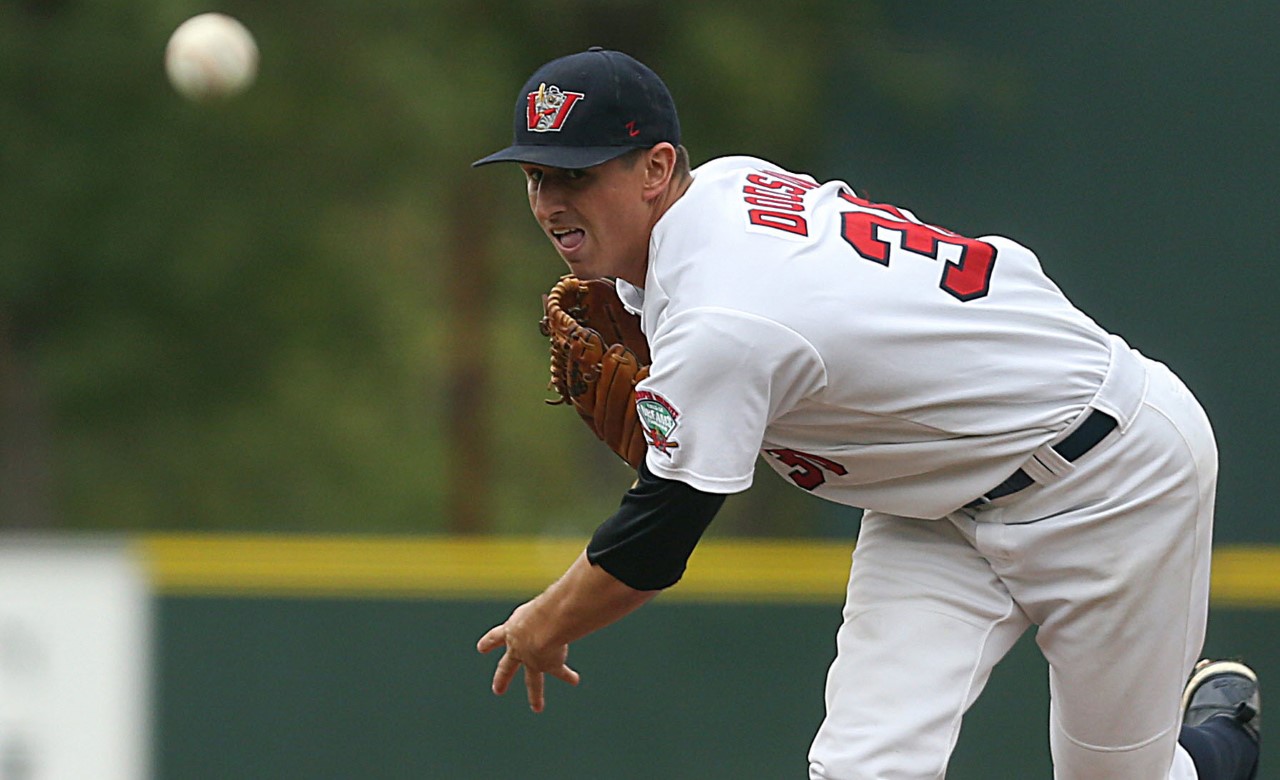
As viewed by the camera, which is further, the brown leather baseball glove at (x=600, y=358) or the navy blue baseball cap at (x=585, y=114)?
the brown leather baseball glove at (x=600, y=358)

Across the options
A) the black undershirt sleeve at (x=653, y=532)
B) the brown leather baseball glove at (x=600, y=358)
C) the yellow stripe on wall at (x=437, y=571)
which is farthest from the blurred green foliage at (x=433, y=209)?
the black undershirt sleeve at (x=653, y=532)

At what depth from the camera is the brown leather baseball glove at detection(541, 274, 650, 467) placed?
10.7 ft

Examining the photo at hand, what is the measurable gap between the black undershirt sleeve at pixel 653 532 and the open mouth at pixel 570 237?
0.37m

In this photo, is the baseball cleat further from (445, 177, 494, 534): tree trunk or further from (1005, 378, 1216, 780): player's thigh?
(445, 177, 494, 534): tree trunk

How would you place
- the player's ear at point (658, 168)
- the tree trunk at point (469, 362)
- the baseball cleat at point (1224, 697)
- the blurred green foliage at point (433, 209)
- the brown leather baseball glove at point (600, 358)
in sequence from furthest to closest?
1. the tree trunk at point (469, 362)
2. the blurred green foliage at point (433, 209)
3. the baseball cleat at point (1224, 697)
4. the brown leather baseball glove at point (600, 358)
5. the player's ear at point (658, 168)

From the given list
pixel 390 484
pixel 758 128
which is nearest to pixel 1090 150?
pixel 758 128

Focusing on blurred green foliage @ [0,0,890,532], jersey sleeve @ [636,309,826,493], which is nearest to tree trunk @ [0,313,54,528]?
blurred green foliage @ [0,0,890,532]

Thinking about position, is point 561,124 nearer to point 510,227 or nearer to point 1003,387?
point 1003,387

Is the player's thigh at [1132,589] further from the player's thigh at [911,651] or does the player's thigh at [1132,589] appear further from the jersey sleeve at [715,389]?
the jersey sleeve at [715,389]

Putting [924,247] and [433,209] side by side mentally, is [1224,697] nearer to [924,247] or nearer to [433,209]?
[924,247]

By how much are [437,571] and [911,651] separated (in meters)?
2.82

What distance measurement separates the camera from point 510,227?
1016cm

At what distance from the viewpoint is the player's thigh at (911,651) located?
10.0ft

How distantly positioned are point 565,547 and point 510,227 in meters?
4.33
